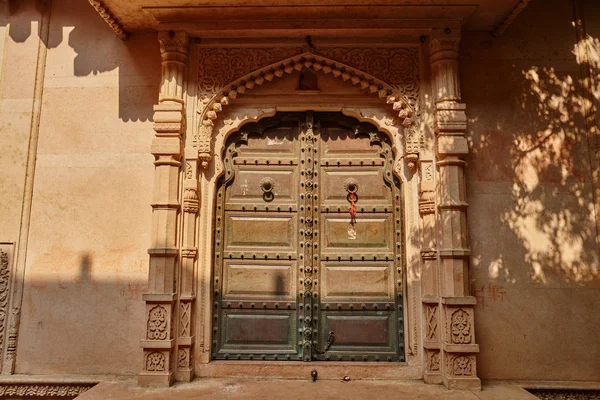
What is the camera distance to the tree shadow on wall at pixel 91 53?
4398 millimetres

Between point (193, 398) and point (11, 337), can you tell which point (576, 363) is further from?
point (11, 337)

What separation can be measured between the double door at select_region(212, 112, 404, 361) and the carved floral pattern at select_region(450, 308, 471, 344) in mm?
501

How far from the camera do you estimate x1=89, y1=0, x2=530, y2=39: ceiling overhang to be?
398cm

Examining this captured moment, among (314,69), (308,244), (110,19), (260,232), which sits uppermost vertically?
(110,19)

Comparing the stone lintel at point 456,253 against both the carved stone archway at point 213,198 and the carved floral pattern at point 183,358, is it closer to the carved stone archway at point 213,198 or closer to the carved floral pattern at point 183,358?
the carved stone archway at point 213,198

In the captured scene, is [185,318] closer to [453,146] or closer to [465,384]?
[465,384]

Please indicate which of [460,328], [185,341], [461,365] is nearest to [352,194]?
[460,328]

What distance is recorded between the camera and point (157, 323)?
151 inches

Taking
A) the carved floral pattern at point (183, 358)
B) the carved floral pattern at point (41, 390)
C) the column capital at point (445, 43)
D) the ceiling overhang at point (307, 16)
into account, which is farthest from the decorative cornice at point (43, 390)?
the column capital at point (445, 43)

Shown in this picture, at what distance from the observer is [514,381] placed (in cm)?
395

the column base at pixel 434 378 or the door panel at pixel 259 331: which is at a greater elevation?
the door panel at pixel 259 331

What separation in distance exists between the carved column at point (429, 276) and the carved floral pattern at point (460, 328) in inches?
6.3

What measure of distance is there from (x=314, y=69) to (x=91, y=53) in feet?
7.06

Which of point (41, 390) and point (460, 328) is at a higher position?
point (460, 328)
